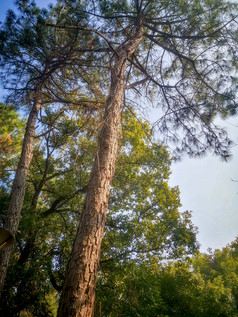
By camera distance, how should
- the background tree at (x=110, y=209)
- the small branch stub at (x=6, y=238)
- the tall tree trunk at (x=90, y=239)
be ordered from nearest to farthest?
the tall tree trunk at (x=90, y=239) → the small branch stub at (x=6, y=238) → the background tree at (x=110, y=209)

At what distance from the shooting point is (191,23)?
4516mm

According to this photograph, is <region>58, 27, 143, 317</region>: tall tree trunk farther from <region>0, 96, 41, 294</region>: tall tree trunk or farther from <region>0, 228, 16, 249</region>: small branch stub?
<region>0, 96, 41, 294</region>: tall tree trunk

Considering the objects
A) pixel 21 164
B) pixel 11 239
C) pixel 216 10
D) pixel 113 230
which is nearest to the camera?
pixel 11 239

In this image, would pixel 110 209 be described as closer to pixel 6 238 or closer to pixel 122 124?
pixel 122 124

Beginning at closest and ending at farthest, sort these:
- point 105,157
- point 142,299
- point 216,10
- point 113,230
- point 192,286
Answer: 1. point 105,157
2. point 216,10
3. point 142,299
4. point 113,230
5. point 192,286

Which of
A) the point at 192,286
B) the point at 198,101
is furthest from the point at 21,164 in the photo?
the point at 192,286

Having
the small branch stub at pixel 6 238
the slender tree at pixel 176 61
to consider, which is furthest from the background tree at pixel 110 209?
the small branch stub at pixel 6 238

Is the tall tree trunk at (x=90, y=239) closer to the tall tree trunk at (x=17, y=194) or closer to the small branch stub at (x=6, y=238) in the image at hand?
the small branch stub at (x=6, y=238)

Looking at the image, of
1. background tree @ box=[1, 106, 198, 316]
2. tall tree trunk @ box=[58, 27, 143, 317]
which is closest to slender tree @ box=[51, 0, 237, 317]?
tall tree trunk @ box=[58, 27, 143, 317]

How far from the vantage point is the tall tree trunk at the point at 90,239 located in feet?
5.63

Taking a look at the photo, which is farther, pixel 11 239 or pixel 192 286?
pixel 192 286

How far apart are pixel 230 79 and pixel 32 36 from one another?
183 inches

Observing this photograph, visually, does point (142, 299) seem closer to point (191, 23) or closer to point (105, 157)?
point (105, 157)

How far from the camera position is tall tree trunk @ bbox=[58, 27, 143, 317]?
1716mm
